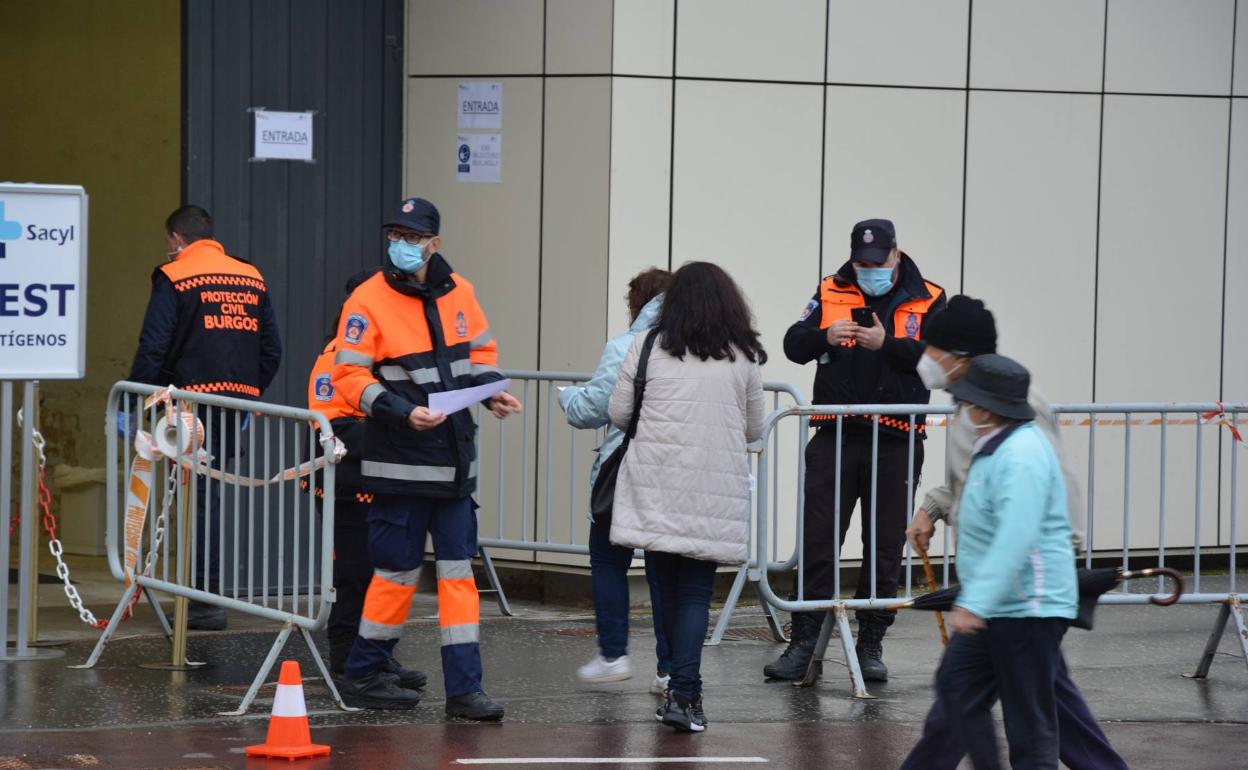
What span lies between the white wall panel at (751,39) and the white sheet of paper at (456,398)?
3654mm

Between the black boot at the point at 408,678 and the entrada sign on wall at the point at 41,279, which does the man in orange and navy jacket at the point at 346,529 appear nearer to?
the black boot at the point at 408,678

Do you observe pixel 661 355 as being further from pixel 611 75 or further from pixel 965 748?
pixel 611 75

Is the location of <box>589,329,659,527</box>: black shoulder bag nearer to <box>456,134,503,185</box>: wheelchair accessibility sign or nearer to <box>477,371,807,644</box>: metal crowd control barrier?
<box>477,371,807,644</box>: metal crowd control barrier

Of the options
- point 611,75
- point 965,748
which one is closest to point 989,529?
point 965,748

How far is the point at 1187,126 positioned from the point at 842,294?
438 centimetres

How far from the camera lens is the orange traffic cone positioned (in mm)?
7059

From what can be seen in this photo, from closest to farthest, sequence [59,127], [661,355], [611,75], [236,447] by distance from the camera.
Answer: [661,355] < [236,447] < [611,75] < [59,127]

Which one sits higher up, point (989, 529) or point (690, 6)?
point (690, 6)

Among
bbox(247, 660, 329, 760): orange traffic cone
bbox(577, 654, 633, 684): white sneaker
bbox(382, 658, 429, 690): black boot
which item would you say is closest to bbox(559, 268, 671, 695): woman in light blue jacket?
bbox(577, 654, 633, 684): white sneaker

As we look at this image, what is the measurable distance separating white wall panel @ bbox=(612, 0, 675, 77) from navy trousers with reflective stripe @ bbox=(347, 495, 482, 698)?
3638mm

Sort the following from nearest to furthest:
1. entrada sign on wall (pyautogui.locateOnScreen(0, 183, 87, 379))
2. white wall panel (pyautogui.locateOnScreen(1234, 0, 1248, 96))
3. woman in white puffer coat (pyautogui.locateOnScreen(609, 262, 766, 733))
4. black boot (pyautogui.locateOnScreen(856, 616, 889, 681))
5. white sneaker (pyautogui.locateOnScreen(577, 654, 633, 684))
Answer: woman in white puffer coat (pyautogui.locateOnScreen(609, 262, 766, 733))
white sneaker (pyautogui.locateOnScreen(577, 654, 633, 684))
entrada sign on wall (pyautogui.locateOnScreen(0, 183, 87, 379))
black boot (pyautogui.locateOnScreen(856, 616, 889, 681))
white wall panel (pyautogui.locateOnScreen(1234, 0, 1248, 96))

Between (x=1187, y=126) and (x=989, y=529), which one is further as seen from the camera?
(x=1187, y=126)

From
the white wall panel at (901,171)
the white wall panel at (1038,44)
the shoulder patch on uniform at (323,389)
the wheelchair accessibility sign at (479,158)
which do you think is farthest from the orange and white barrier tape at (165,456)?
the white wall panel at (1038,44)

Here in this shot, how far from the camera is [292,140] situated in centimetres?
1095
